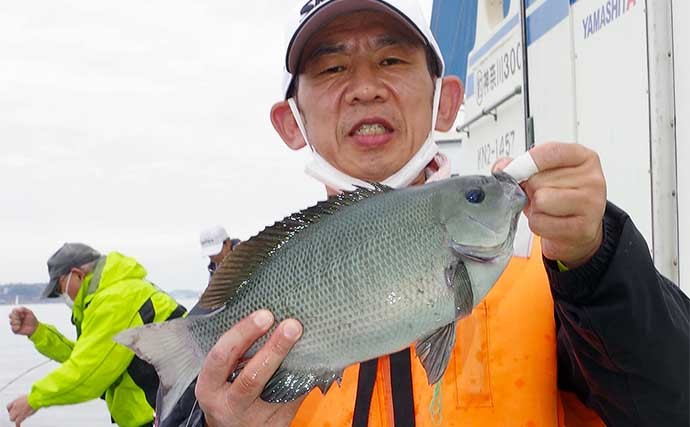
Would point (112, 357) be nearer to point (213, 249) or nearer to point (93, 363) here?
point (93, 363)

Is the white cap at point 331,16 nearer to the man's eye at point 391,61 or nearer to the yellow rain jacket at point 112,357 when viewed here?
the man's eye at point 391,61

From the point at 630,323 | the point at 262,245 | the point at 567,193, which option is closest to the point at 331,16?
the point at 262,245

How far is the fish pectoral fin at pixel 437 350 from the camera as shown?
62.9 inches

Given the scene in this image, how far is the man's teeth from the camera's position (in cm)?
216

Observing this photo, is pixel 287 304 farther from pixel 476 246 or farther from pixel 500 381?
pixel 500 381

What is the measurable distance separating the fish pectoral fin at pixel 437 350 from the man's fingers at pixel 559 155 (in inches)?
16.4

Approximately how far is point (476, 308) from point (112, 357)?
411 centimetres

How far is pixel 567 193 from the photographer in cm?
149

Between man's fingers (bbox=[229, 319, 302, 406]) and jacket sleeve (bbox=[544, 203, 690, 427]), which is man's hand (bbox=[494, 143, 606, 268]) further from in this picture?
man's fingers (bbox=[229, 319, 302, 406])

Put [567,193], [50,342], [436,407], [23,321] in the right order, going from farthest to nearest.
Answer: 1. [50,342]
2. [23,321]
3. [436,407]
4. [567,193]

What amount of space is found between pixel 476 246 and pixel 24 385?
8.98m

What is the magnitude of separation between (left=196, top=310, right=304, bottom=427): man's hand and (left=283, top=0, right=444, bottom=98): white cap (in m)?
0.97

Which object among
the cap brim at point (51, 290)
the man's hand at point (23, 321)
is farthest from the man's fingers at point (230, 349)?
the man's hand at point (23, 321)

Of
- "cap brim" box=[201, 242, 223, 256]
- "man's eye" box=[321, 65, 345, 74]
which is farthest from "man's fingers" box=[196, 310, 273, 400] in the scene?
"cap brim" box=[201, 242, 223, 256]
